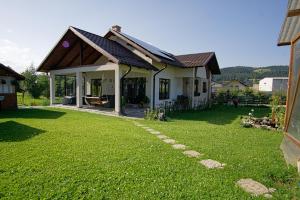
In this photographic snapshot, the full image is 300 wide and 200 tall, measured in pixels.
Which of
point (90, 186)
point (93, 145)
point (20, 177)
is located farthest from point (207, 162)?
point (20, 177)

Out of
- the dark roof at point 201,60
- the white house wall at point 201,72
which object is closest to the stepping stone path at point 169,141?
the dark roof at point 201,60

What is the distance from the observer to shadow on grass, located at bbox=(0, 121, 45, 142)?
20.7ft

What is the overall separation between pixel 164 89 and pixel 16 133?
11.0 metres

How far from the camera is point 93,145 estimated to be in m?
5.73

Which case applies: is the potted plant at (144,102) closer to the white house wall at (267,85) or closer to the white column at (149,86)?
the white column at (149,86)

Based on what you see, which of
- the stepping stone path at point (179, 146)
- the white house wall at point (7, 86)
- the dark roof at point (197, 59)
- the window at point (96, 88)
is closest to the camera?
the stepping stone path at point (179, 146)

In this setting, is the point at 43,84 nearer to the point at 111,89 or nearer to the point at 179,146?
the point at 111,89

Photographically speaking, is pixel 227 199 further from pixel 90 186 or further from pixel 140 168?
pixel 90 186

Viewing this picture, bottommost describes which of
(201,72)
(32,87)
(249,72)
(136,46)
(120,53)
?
(32,87)

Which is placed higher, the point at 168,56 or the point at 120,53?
the point at 168,56

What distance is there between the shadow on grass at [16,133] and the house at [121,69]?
16.3 ft

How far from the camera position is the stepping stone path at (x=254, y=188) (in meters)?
3.30

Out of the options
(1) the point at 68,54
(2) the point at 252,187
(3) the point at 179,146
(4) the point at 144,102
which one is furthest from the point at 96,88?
(2) the point at 252,187

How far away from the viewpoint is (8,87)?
1386 cm
